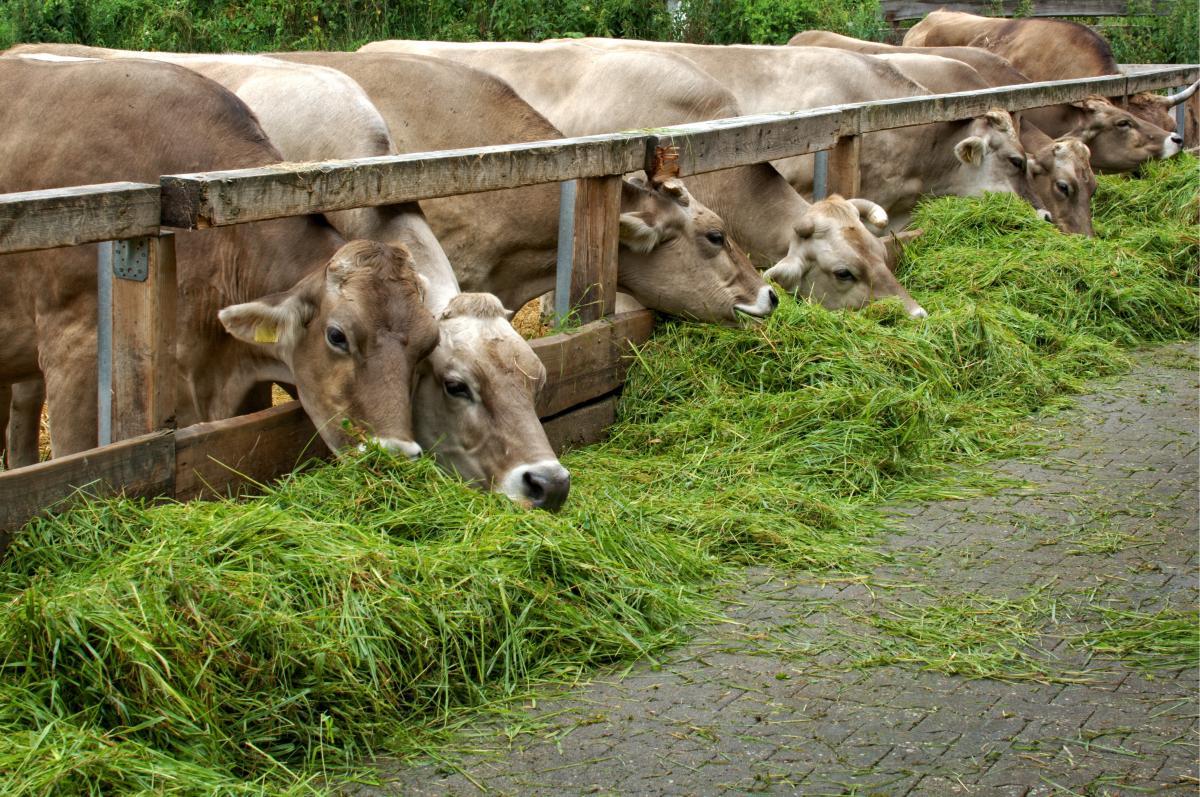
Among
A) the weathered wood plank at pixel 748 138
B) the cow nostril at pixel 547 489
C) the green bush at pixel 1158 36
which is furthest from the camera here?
the green bush at pixel 1158 36

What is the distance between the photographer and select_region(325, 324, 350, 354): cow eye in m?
4.82

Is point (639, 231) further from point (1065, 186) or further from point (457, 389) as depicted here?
point (1065, 186)

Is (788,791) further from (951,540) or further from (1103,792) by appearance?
(951,540)

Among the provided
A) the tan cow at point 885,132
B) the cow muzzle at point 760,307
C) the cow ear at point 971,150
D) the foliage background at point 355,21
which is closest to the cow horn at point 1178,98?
the tan cow at point 885,132

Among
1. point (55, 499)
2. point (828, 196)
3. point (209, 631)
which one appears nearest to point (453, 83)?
point (828, 196)

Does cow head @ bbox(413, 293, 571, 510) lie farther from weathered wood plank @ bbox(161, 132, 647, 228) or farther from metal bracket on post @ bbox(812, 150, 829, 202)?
metal bracket on post @ bbox(812, 150, 829, 202)

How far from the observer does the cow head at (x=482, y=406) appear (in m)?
4.90

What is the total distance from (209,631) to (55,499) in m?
0.85

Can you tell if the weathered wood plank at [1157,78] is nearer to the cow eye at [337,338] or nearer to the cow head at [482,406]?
the cow head at [482,406]

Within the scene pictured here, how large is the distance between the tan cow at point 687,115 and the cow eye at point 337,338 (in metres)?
2.67

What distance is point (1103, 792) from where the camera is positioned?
338 cm

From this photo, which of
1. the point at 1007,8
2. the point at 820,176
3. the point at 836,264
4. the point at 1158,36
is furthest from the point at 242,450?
the point at 1158,36

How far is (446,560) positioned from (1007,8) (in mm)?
18446

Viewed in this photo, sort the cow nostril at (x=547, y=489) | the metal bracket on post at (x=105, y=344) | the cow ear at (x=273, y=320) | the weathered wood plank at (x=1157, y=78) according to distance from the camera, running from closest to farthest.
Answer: the metal bracket on post at (x=105, y=344)
the cow nostril at (x=547, y=489)
the cow ear at (x=273, y=320)
the weathered wood plank at (x=1157, y=78)
